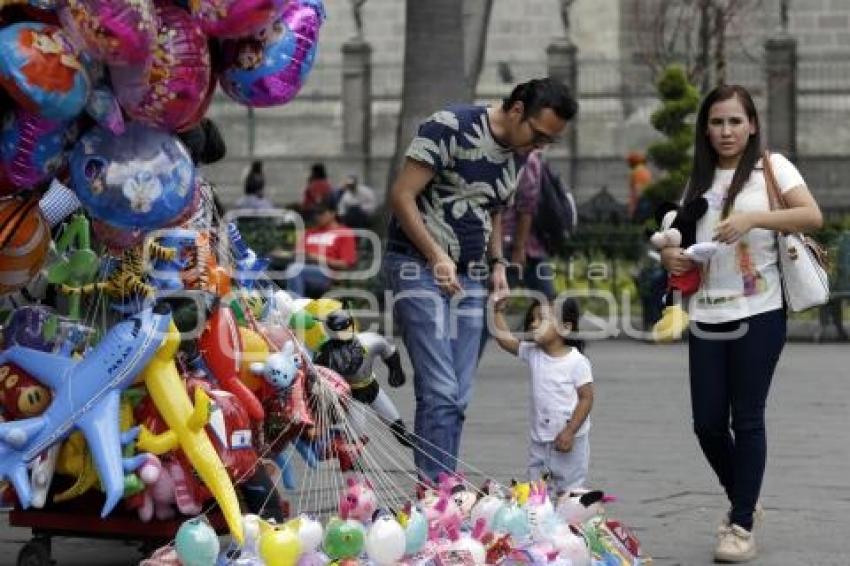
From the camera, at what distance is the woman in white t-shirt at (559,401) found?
9.12 m

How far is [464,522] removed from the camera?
25.1 ft

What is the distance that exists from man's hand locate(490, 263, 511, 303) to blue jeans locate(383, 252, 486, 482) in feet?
1.68

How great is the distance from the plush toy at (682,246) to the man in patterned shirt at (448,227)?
1.92 feet

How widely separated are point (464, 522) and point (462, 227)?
1708 mm

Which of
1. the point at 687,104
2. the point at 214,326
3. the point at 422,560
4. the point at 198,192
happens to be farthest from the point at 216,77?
the point at 687,104

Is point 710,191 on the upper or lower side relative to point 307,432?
upper

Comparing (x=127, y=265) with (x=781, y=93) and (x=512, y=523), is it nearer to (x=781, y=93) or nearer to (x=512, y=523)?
(x=512, y=523)

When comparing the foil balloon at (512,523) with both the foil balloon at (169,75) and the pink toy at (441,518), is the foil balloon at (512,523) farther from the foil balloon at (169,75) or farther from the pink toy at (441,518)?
the foil balloon at (169,75)

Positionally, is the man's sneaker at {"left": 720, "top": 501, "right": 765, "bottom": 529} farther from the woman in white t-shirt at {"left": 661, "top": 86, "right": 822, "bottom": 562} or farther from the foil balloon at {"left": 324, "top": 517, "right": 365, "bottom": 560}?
Result: the foil balloon at {"left": 324, "top": 517, "right": 365, "bottom": 560}

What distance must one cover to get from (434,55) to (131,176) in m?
11.9

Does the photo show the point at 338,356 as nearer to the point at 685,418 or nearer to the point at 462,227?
the point at 462,227

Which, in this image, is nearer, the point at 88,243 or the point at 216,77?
the point at 216,77

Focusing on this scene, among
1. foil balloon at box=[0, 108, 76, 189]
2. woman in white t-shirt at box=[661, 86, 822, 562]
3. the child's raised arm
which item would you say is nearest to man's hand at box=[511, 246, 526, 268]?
the child's raised arm

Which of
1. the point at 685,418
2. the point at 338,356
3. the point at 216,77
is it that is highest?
the point at 216,77
